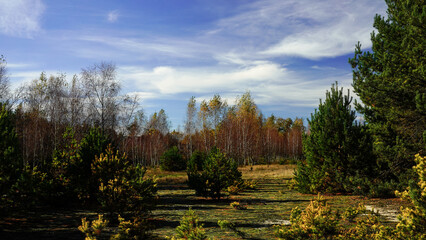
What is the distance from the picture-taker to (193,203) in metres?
13.8

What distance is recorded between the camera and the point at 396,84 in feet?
38.4

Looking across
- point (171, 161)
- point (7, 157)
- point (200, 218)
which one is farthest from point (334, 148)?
point (171, 161)

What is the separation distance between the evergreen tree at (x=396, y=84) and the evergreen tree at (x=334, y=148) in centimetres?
99

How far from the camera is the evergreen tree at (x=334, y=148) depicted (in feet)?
50.1

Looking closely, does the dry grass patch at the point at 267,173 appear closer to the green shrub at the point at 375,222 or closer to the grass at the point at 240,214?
the grass at the point at 240,214

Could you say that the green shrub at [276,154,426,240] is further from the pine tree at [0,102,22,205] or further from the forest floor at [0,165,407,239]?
the pine tree at [0,102,22,205]

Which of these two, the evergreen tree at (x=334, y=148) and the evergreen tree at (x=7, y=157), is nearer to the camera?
the evergreen tree at (x=7, y=157)

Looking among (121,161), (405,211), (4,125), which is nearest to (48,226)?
(121,161)

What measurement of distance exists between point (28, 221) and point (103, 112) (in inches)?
786

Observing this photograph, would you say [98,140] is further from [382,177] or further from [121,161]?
[382,177]

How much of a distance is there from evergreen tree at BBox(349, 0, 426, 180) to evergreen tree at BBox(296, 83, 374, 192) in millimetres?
987

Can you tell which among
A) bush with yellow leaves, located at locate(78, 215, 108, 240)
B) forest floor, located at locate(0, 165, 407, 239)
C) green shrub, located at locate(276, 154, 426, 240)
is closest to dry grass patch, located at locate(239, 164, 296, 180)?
forest floor, located at locate(0, 165, 407, 239)

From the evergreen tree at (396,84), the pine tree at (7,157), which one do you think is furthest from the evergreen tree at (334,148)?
the pine tree at (7,157)

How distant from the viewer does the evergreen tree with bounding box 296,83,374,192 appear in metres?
15.3
